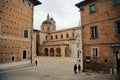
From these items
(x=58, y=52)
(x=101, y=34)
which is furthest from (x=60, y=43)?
(x=101, y=34)

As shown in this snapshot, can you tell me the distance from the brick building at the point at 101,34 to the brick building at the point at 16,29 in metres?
8.91

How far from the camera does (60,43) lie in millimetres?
49219

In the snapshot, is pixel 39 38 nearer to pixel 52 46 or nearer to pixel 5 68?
pixel 52 46

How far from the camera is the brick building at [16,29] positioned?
17797 millimetres

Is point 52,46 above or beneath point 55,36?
beneath

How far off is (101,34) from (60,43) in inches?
1322

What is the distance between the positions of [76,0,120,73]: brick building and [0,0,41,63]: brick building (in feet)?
29.2

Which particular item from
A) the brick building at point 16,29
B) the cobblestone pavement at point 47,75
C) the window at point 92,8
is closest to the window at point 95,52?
the cobblestone pavement at point 47,75

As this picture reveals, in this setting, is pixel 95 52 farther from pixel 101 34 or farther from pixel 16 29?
pixel 16 29

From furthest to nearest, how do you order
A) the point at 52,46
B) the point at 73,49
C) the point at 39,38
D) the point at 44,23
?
1. the point at 44,23
2. the point at 39,38
3. the point at 52,46
4. the point at 73,49

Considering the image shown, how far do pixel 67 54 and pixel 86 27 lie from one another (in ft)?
96.1

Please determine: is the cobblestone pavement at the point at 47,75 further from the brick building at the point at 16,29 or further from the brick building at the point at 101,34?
the brick building at the point at 16,29

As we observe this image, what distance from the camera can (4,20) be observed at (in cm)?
1797

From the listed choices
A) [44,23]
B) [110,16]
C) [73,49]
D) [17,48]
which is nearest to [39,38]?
[44,23]
